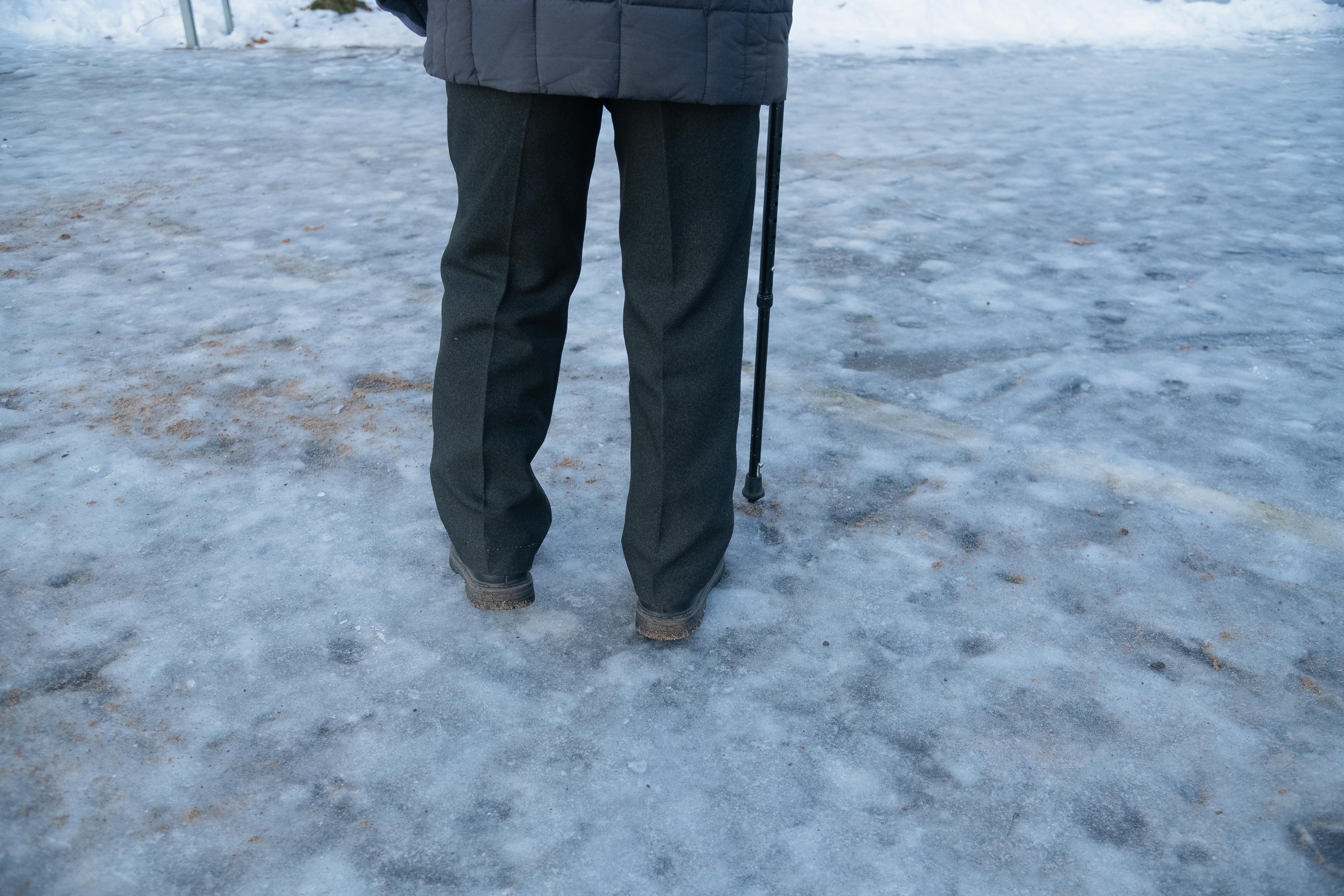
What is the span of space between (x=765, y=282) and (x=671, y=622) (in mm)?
688

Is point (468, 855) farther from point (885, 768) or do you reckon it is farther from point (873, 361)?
point (873, 361)

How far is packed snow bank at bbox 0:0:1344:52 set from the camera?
872 centimetres

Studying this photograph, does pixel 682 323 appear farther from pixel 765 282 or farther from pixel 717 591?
pixel 717 591

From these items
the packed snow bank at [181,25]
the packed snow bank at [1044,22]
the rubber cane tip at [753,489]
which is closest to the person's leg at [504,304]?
the rubber cane tip at [753,489]

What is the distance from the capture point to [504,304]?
1.64m

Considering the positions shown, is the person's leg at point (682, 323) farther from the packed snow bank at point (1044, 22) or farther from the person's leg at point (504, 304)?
the packed snow bank at point (1044, 22)

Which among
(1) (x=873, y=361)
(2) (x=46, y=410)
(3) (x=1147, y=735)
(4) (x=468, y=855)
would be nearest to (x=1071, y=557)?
(3) (x=1147, y=735)

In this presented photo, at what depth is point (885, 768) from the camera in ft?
5.17

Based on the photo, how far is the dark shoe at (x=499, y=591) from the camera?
1.88 metres

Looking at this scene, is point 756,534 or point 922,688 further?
point 756,534

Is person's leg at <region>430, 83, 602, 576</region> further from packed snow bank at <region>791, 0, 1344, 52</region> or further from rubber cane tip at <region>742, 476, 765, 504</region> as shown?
packed snow bank at <region>791, 0, 1344, 52</region>

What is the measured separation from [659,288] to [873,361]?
1.57 metres

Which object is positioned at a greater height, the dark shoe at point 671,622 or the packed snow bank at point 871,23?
the packed snow bank at point 871,23

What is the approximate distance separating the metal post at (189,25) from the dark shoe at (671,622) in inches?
Answer: 325
